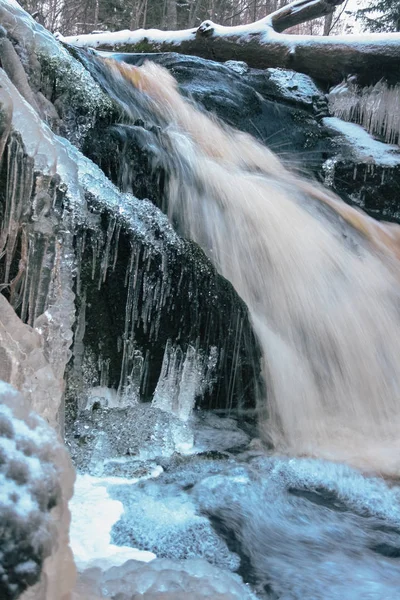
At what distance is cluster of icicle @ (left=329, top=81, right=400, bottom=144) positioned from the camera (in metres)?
6.87

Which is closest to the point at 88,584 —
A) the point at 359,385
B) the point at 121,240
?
the point at 121,240

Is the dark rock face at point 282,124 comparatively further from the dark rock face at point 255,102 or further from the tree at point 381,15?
the tree at point 381,15

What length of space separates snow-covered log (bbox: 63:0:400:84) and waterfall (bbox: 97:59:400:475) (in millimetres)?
3043

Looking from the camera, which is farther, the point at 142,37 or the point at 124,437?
the point at 142,37

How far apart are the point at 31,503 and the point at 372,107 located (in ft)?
22.6

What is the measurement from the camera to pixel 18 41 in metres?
3.57

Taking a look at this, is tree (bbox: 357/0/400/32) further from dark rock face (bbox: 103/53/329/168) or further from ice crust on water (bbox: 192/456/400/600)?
ice crust on water (bbox: 192/456/400/600)

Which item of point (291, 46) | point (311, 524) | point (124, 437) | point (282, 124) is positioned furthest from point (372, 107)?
point (311, 524)

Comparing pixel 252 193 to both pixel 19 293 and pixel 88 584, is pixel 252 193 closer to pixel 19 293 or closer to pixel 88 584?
pixel 19 293

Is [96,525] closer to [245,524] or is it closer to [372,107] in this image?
[245,524]

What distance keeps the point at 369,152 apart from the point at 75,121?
12.2 ft

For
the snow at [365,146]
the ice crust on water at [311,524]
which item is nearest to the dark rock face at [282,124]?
the snow at [365,146]

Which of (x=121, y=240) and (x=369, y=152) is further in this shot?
(x=369, y=152)

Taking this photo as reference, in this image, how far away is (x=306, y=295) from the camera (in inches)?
148
